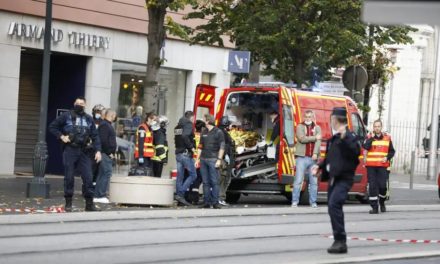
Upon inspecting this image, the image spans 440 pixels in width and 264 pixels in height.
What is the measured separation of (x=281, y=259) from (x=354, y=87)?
14.1 m

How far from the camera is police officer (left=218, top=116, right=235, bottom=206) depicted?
1792 centimetres

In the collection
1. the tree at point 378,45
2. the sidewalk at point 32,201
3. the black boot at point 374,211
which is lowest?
the sidewalk at point 32,201

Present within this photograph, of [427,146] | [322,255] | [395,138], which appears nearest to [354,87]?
[322,255]

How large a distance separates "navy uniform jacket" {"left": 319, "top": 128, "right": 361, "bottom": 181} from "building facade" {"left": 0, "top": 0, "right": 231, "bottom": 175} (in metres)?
11.4

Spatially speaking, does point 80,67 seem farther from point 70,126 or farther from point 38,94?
point 70,126

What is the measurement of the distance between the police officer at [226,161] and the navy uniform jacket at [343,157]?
23.3ft

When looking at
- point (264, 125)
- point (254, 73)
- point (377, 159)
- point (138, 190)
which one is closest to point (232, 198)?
point (264, 125)

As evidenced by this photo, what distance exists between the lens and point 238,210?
1659 centimetres

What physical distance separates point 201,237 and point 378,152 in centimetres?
649

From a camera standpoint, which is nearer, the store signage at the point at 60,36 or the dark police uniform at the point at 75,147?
the dark police uniform at the point at 75,147

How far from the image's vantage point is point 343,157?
10.6 metres

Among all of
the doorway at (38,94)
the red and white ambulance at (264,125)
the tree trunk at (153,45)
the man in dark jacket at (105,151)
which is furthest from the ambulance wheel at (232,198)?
the doorway at (38,94)

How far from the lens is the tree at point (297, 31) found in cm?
2281

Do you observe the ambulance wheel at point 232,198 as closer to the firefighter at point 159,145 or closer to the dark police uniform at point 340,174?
the firefighter at point 159,145
